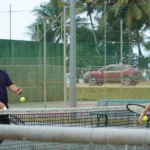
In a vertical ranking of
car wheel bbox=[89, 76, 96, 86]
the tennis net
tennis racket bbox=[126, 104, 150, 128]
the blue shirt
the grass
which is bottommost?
the grass

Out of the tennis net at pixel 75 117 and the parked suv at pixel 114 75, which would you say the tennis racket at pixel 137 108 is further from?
the parked suv at pixel 114 75

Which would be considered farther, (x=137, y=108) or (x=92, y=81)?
(x=92, y=81)

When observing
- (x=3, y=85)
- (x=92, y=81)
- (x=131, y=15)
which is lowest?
(x=92, y=81)

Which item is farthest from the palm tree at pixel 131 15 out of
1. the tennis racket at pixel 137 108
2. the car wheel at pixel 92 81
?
the tennis racket at pixel 137 108

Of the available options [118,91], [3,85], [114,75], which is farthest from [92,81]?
[3,85]

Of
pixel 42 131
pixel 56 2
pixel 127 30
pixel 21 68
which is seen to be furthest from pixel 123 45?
pixel 56 2

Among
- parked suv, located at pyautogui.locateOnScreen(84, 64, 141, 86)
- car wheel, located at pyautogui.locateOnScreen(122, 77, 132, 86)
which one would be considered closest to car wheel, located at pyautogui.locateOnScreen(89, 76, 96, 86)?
parked suv, located at pyautogui.locateOnScreen(84, 64, 141, 86)

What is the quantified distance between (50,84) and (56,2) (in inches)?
1097

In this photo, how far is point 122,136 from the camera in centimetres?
297

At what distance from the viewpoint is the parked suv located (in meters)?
21.4

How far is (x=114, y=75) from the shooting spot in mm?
22234

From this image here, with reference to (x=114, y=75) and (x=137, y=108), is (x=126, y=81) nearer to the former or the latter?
(x=114, y=75)

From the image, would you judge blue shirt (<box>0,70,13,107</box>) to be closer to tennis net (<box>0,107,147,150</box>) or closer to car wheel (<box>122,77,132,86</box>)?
tennis net (<box>0,107,147,150</box>)

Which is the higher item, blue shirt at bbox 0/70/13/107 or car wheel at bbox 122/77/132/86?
blue shirt at bbox 0/70/13/107
